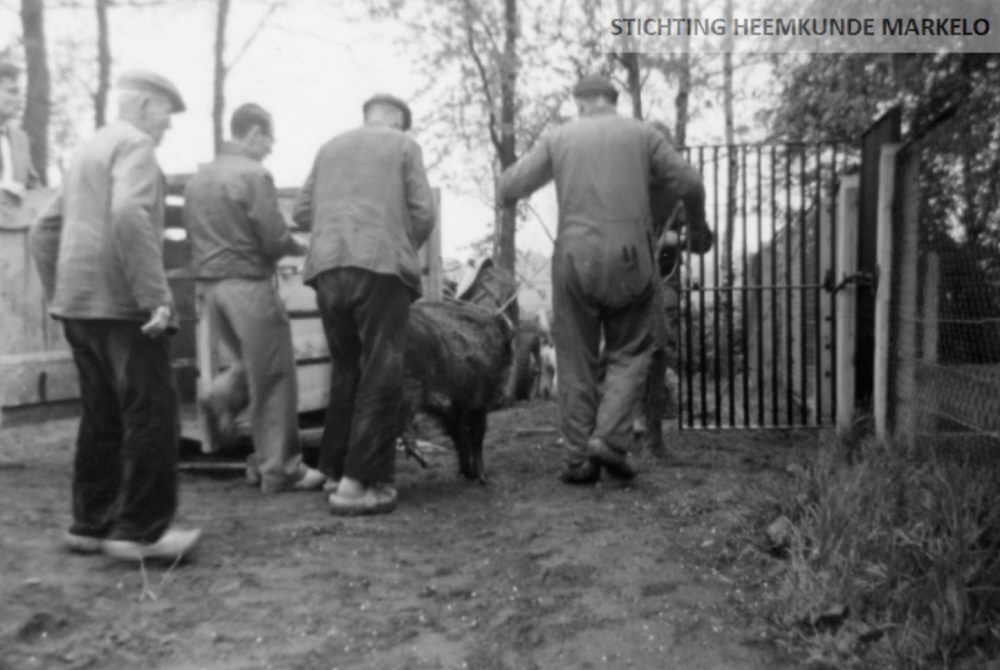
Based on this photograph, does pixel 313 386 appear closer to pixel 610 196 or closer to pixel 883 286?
pixel 610 196

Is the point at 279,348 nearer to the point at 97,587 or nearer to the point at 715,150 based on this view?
the point at 97,587

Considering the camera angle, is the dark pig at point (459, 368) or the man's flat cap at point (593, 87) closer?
the dark pig at point (459, 368)

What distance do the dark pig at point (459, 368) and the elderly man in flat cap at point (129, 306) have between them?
1.71m

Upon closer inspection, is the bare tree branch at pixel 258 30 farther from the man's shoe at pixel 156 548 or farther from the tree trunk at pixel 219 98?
the man's shoe at pixel 156 548

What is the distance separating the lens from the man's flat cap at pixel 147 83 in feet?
15.3

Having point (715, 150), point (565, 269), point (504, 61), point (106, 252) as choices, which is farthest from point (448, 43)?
point (106, 252)

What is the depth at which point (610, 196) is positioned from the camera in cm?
616

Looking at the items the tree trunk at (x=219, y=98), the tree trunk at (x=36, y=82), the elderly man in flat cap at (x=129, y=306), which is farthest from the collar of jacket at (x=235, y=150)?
the tree trunk at (x=219, y=98)

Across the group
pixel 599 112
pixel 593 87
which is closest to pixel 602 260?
pixel 599 112

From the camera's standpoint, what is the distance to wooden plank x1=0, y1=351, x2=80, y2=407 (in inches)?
254

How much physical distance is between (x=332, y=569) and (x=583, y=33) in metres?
14.1

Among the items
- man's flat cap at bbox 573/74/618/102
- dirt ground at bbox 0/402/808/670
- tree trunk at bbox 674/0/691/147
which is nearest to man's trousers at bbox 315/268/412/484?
dirt ground at bbox 0/402/808/670

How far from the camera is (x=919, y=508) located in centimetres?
421

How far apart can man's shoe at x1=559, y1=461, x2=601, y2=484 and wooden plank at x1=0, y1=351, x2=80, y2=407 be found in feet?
9.05
